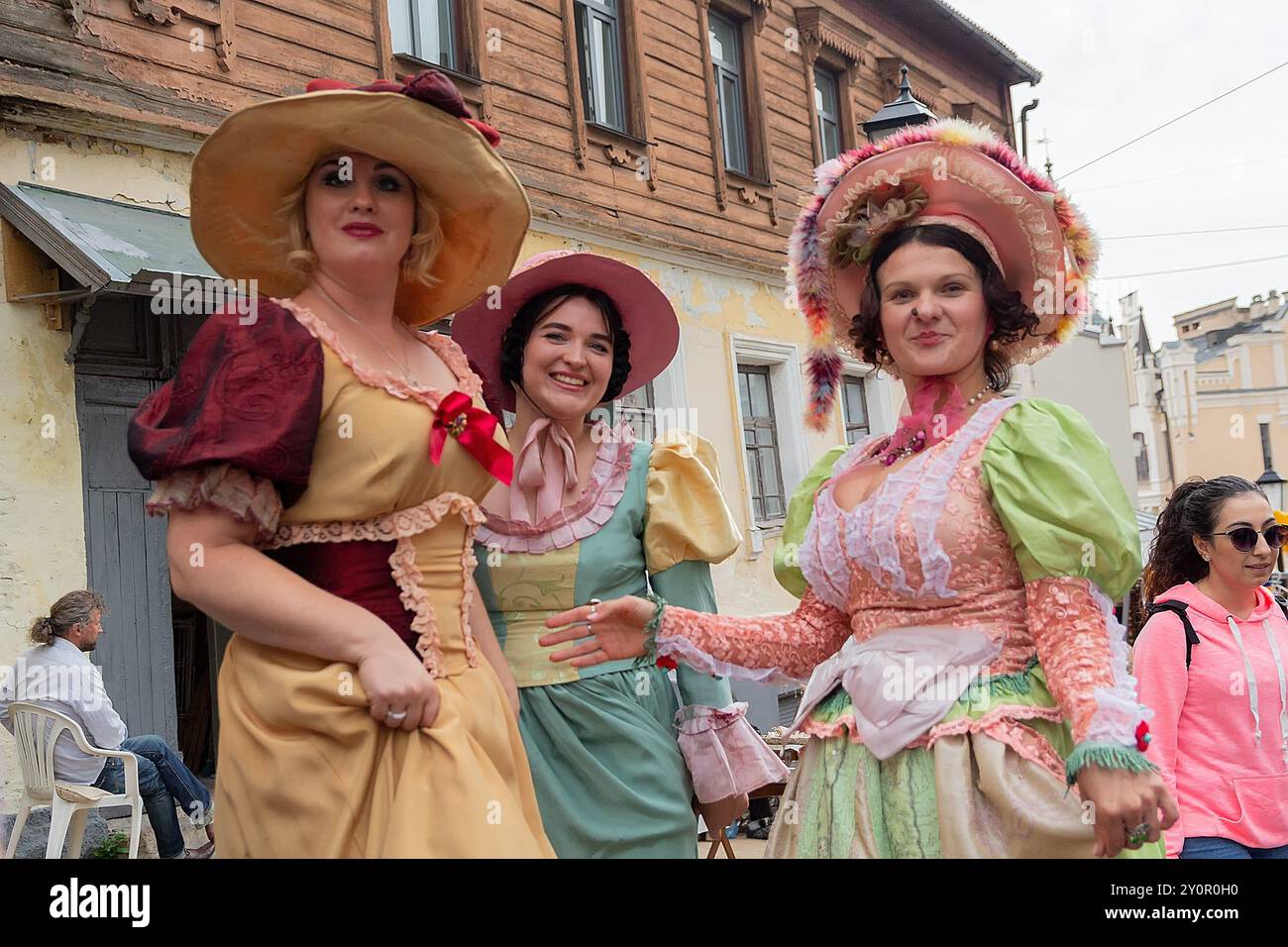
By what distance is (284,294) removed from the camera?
7.04 ft

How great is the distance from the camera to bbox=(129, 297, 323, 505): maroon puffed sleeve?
5.58ft

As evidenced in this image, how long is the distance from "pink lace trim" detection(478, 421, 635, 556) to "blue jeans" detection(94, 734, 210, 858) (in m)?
3.95

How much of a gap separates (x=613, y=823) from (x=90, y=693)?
3.96 meters

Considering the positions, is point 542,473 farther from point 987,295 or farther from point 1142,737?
point 1142,737

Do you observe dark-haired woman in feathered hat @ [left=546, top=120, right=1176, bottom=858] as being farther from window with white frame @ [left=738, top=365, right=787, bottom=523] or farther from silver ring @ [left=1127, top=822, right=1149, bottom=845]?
window with white frame @ [left=738, top=365, right=787, bottom=523]

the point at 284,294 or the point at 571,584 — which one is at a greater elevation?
the point at 284,294

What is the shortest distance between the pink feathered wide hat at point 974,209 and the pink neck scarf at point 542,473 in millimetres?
762

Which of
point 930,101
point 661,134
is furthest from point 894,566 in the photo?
point 930,101

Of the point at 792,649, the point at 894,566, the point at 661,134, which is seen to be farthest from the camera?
the point at 661,134

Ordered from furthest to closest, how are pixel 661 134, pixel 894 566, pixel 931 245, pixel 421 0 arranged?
1. pixel 661 134
2. pixel 421 0
3. pixel 931 245
4. pixel 894 566

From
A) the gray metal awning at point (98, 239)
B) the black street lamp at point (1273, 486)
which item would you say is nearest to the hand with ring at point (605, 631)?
the gray metal awning at point (98, 239)

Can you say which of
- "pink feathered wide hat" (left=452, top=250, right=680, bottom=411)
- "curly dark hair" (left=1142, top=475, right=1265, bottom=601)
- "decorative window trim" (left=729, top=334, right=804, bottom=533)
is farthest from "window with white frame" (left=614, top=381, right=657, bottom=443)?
"pink feathered wide hat" (left=452, top=250, right=680, bottom=411)
